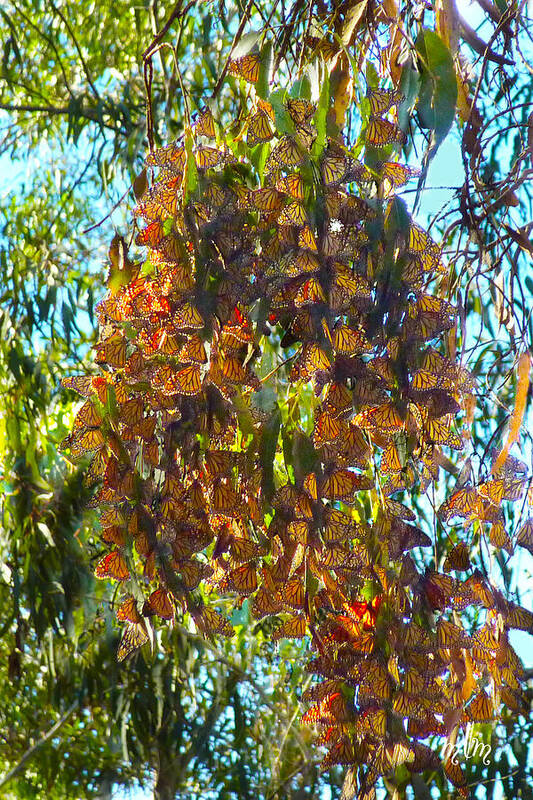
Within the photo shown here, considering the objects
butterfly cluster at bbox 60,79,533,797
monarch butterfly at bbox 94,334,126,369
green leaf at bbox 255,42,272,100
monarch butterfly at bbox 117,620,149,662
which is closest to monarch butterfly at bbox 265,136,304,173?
butterfly cluster at bbox 60,79,533,797

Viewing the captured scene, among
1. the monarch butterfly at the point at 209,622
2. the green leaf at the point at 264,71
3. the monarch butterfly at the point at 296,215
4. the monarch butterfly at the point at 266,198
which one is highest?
the green leaf at the point at 264,71

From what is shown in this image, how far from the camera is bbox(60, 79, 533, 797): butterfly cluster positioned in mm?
757

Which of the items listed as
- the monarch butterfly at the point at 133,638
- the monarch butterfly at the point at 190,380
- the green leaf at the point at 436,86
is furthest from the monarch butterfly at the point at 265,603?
the green leaf at the point at 436,86

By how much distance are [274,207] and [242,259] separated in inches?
2.0

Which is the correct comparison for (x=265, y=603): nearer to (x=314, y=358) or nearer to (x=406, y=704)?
(x=406, y=704)

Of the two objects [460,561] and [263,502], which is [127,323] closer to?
[263,502]

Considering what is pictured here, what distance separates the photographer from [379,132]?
2.59 feet

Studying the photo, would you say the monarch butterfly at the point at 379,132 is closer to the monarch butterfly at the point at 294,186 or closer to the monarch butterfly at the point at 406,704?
the monarch butterfly at the point at 294,186

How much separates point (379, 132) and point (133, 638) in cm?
49

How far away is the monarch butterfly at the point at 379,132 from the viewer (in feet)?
2.58

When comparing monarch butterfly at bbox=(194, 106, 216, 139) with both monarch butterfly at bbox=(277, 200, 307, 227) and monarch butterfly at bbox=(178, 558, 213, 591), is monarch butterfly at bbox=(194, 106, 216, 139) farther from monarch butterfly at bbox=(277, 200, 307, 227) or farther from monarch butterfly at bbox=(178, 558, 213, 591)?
monarch butterfly at bbox=(178, 558, 213, 591)

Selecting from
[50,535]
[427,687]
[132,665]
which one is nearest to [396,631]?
[427,687]

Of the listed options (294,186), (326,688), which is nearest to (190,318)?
(294,186)

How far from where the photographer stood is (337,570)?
83 cm
